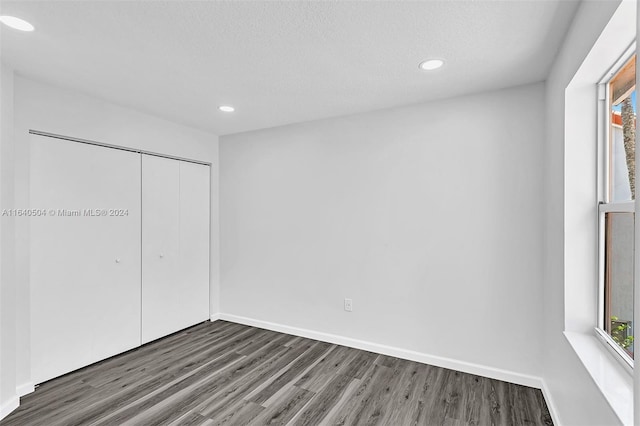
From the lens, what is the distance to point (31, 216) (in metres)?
2.48

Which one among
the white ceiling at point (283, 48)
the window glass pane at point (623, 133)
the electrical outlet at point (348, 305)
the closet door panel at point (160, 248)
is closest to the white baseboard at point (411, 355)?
the electrical outlet at point (348, 305)

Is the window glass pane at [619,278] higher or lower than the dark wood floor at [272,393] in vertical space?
higher

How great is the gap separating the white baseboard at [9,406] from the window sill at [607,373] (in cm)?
338

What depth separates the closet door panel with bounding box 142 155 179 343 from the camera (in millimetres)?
3354

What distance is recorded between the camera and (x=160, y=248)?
350cm

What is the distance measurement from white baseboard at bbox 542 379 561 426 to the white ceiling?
231cm

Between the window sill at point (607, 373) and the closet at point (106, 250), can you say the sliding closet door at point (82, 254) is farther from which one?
the window sill at point (607, 373)

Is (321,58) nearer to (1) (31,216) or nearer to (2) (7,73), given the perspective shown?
(2) (7,73)

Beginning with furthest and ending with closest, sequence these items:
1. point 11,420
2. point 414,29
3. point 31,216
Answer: point 31,216 < point 11,420 < point 414,29

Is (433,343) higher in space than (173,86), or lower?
lower

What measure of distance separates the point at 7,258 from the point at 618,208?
147 inches

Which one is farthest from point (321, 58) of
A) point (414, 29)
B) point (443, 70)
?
point (443, 70)

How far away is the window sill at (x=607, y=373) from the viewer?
3.83 ft

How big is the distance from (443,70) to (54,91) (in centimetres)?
310
